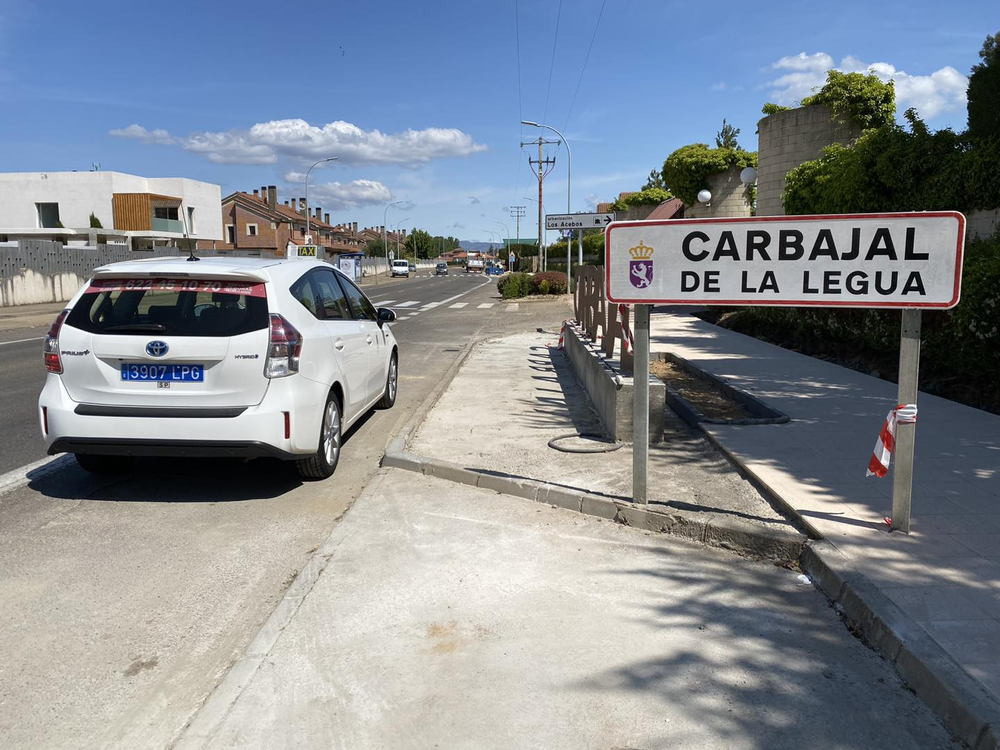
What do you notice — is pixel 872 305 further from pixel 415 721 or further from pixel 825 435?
pixel 415 721

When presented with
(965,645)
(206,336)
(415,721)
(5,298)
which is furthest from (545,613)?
(5,298)

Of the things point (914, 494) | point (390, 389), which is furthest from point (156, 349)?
point (914, 494)

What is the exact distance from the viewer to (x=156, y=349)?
5141mm

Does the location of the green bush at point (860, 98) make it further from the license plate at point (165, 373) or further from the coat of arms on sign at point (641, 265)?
the license plate at point (165, 373)

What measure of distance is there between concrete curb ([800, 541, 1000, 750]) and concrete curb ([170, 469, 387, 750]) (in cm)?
265

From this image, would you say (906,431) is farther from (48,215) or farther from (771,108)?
(48,215)

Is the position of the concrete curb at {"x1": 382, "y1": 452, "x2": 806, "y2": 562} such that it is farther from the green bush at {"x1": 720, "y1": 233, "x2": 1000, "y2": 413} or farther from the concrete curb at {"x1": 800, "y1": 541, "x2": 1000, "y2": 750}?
the green bush at {"x1": 720, "y1": 233, "x2": 1000, "y2": 413}

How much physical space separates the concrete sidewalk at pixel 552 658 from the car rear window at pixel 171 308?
1.63 m

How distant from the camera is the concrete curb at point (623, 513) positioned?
4586mm

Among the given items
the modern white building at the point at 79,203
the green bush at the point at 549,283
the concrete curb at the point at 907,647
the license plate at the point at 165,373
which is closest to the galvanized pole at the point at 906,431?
the concrete curb at the point at 907,647

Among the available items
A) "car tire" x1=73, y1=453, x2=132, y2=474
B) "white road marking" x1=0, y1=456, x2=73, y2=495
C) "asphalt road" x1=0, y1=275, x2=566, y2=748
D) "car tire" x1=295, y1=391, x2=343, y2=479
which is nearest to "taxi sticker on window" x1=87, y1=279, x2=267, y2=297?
"car tire" x1=295, y1=391, x2=343, y2=479

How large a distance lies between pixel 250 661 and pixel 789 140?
730 inches

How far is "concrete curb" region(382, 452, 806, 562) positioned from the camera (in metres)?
4.59

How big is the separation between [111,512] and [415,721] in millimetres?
3285
